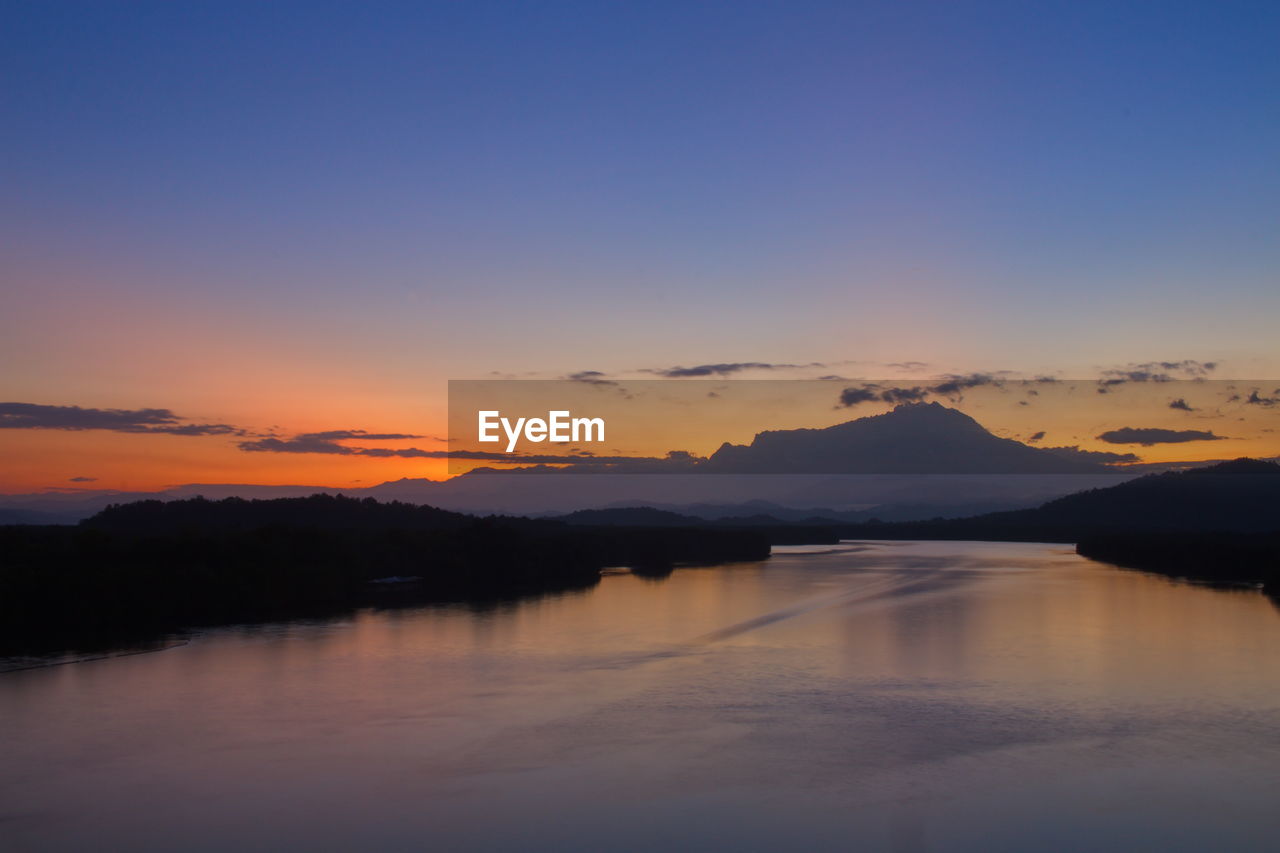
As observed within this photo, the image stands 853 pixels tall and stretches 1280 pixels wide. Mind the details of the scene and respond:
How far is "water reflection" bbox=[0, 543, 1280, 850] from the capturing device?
23.3 ft

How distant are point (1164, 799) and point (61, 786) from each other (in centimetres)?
832

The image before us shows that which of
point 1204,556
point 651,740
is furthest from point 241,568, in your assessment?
point 1204,556

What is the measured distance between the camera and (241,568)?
67.6 ft

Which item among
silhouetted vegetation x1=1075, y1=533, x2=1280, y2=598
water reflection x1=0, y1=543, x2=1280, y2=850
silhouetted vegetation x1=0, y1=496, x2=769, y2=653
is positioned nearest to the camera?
water reflection x1=0, y1=543, x2=1280, y2=850

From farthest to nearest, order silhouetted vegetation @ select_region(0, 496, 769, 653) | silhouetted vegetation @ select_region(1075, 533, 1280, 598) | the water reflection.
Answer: silhouetted vegetation @ select_region(1075, 533, 1280, 598) → silhouetted vegetation @ select_region(0, 496, 769, 653) → the water reflection

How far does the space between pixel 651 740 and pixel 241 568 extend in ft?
45.2

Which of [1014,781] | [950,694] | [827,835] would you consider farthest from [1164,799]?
[950,694]

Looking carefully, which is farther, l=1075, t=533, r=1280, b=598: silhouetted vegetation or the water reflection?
l=1075, t=533, r=1280, b=598: silhouetted vegetation

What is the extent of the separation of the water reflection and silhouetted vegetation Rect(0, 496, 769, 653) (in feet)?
8.43

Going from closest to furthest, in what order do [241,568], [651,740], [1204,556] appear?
[651,740] < [241,568] < [1204,556]

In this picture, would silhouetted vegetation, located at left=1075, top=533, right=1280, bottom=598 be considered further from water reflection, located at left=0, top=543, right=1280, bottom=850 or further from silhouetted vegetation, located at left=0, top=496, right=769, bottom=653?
silhouetted vegetation, located at left=0, top=496, right=769, bottom=653

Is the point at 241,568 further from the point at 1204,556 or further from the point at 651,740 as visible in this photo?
the point at 1204,556

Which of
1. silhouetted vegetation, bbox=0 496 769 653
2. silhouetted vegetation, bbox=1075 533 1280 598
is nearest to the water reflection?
silhouetted vegetation, bbox=0 496 769 653

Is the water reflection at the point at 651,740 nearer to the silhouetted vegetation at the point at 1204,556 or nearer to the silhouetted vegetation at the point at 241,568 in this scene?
the silhouetted vegetation at the point at 241,568
